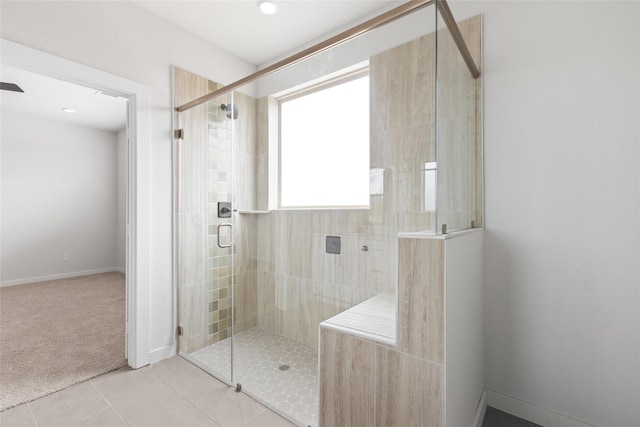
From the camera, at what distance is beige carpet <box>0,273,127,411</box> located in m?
1.98

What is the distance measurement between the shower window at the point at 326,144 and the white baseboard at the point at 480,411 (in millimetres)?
1252

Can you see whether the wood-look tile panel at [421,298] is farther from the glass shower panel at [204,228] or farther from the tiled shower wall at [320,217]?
the glass shower panel at [204,228]

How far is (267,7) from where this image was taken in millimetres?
2133

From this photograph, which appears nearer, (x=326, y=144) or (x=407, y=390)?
(x=407, y=390)

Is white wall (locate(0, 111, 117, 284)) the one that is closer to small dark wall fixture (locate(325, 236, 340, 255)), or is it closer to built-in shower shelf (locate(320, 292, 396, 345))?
small dark wall fixture (locate(325, 236, 340, 255))

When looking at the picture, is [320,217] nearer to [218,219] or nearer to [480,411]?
[218,219]

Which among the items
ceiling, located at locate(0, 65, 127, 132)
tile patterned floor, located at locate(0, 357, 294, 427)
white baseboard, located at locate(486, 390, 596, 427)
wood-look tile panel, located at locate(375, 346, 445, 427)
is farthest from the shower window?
ceiling, located at locate(0, 65, 127, 132)

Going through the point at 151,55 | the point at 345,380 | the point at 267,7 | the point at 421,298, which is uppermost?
the point at 267,7

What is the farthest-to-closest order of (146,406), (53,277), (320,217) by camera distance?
(53,277) < (320,217) < (146,406)

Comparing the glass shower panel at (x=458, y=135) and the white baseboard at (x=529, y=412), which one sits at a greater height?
the glass shower panel at (x=458, y=135)

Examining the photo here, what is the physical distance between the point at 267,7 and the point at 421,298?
218 cm

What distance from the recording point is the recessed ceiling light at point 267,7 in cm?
209

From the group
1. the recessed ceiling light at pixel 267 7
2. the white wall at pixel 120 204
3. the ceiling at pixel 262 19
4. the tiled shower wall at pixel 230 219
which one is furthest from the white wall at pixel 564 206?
the white wall at pixel 120 204

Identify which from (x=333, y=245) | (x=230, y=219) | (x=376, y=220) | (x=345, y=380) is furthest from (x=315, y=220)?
(x=345, y=380)
